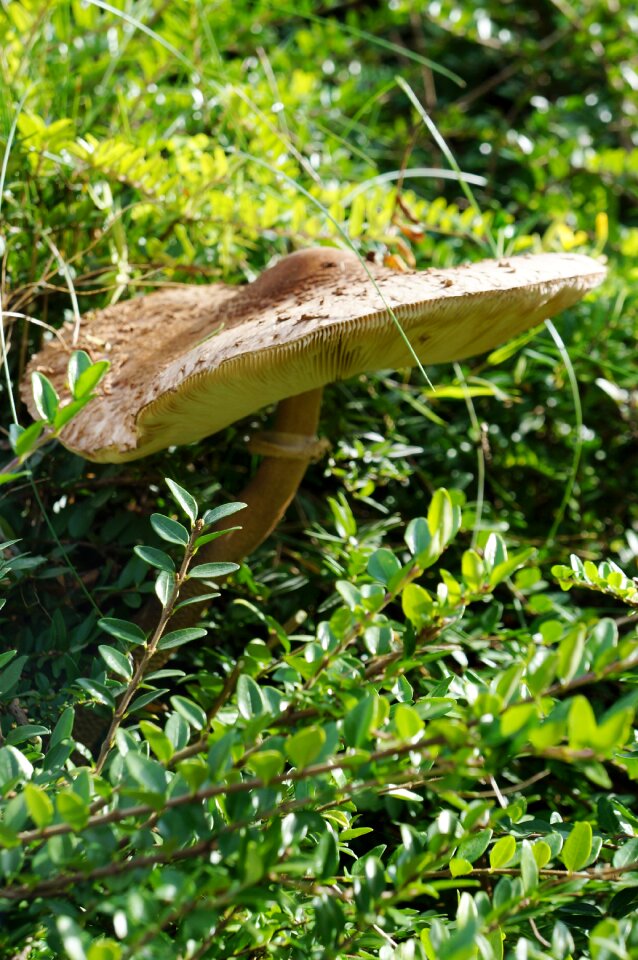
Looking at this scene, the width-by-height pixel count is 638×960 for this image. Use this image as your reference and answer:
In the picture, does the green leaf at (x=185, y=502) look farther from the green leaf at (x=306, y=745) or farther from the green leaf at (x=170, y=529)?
the green leaf at (x=306, y=745)

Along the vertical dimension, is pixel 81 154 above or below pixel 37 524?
above

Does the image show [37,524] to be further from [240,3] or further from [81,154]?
[240,3]

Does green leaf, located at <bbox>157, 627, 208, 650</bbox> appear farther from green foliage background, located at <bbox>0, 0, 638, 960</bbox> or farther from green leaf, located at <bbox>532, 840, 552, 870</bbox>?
green leaf, located at <bbox>532, 840, 552, 870</bbox>

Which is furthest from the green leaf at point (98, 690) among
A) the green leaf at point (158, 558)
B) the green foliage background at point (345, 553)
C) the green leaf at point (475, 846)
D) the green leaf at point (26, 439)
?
the green leaf at point (475, 846)

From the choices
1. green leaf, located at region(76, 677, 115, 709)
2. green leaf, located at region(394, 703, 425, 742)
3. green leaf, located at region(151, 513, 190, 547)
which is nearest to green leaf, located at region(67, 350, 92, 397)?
green leaf, located at region(151, 513, 190, 547)

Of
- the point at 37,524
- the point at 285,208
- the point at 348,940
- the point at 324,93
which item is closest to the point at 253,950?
the point at 348,940

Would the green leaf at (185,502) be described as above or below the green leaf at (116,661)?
above
